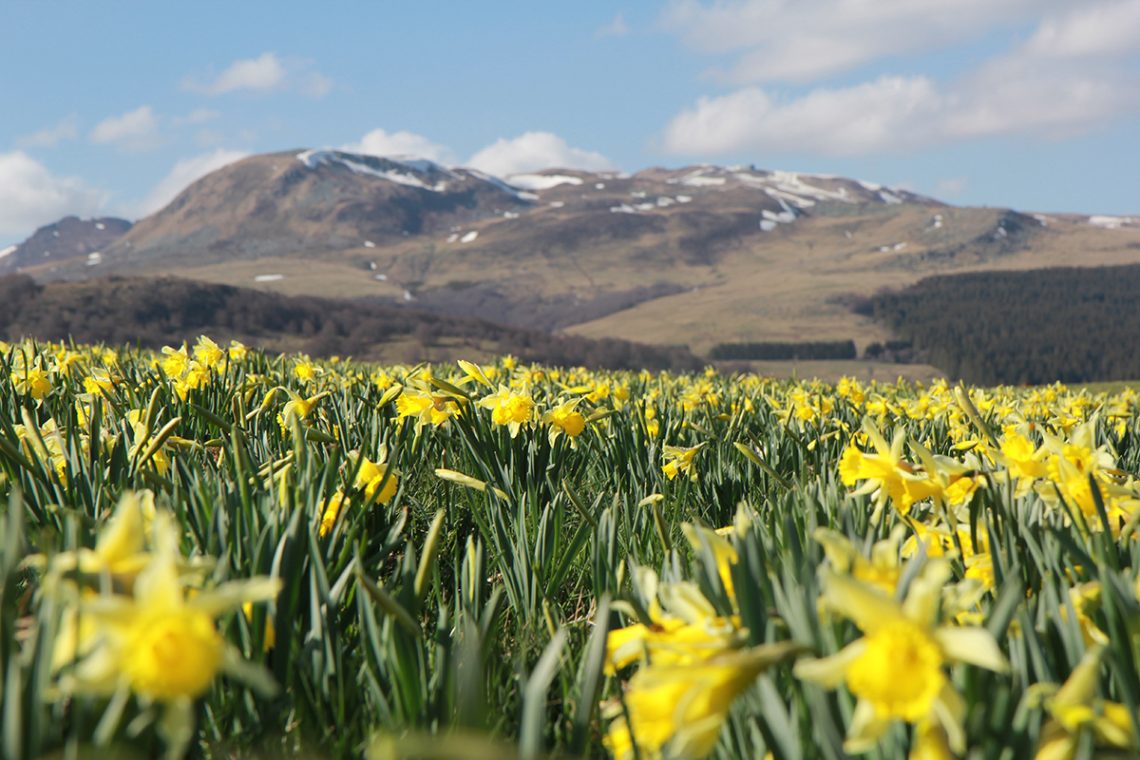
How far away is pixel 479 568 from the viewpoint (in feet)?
5.64

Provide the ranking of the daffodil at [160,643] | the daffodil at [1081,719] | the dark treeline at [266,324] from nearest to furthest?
1. the daffodil at [160,643]
2. the daffodil at [1081,719]
3. the dark treeline at [266,324]

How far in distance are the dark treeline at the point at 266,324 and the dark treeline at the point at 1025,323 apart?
48.9 m

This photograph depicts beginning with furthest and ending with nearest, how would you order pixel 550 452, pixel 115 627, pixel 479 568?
1. pixel 550 452
2. pixel 479 568
3. pixel 115 627

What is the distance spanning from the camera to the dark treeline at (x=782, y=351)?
119m

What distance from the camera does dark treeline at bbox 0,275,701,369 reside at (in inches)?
2384

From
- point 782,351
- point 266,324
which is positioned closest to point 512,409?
point 266,324

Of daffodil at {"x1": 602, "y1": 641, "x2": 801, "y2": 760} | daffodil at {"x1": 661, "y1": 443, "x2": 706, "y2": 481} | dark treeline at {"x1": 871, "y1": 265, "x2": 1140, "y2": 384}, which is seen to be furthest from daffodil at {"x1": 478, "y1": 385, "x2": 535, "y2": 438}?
dark treeline at {"x1": 871, "y1": 265, "x2": 1140, "y2": 384}

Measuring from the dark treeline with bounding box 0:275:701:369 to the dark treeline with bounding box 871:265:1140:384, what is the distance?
4886cm

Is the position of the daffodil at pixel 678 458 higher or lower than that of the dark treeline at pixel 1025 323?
higher

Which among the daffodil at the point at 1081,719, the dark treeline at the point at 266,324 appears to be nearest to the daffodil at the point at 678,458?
the daffodil at the point at 1081,719

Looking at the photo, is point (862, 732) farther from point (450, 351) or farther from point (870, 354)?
point (870, 354)

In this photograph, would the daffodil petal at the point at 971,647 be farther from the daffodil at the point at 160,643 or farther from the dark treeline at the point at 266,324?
the dark treeline at the point at 266,324

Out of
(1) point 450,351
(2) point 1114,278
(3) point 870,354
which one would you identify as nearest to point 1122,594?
(1) point 450,351

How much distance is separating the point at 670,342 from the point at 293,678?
130 metres
